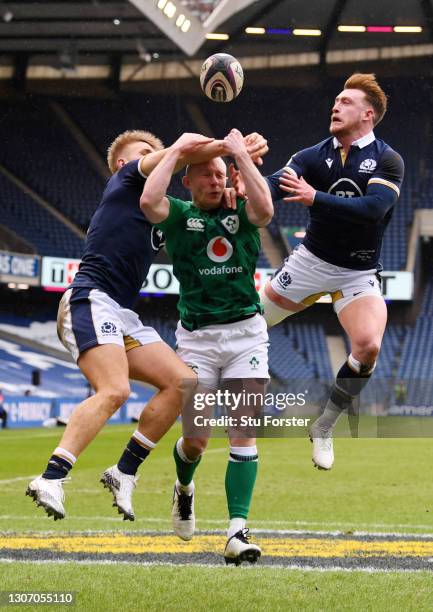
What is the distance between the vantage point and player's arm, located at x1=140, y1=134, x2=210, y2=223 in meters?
4.44

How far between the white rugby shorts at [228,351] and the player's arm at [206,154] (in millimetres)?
831

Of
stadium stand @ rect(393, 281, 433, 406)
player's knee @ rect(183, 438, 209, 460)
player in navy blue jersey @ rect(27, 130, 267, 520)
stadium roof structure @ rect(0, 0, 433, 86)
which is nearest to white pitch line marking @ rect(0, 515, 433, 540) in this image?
player's knee @ rect(183, 438, 209, 460)

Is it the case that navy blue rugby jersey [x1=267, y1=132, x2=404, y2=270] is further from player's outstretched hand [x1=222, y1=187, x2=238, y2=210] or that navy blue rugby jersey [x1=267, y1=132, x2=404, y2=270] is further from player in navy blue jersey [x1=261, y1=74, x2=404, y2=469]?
player's outstretched hand [x1=222, y1=187, x2=238, y2=210]

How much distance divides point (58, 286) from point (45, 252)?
102cm

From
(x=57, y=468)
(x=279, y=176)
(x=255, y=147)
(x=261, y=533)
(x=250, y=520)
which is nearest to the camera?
(x=57, y=468)

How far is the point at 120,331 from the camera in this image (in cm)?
475

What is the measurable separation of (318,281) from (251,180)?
1529 mm

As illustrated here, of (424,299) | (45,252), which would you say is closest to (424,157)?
(424,299)

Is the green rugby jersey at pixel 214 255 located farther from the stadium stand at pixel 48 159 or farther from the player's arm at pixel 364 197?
the stadium stand at pixel 48 159

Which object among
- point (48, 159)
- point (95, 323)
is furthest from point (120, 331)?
point (48, 159)

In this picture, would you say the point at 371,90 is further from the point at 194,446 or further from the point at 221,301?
the point at 194,446

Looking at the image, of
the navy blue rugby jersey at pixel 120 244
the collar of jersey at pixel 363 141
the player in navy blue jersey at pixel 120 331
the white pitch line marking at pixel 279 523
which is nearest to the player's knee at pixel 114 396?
the player in navy blue jersey at pixel 120 331

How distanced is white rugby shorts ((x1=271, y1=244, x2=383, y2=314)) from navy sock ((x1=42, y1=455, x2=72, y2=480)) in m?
2.10

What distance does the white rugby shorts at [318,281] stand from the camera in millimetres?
5746
